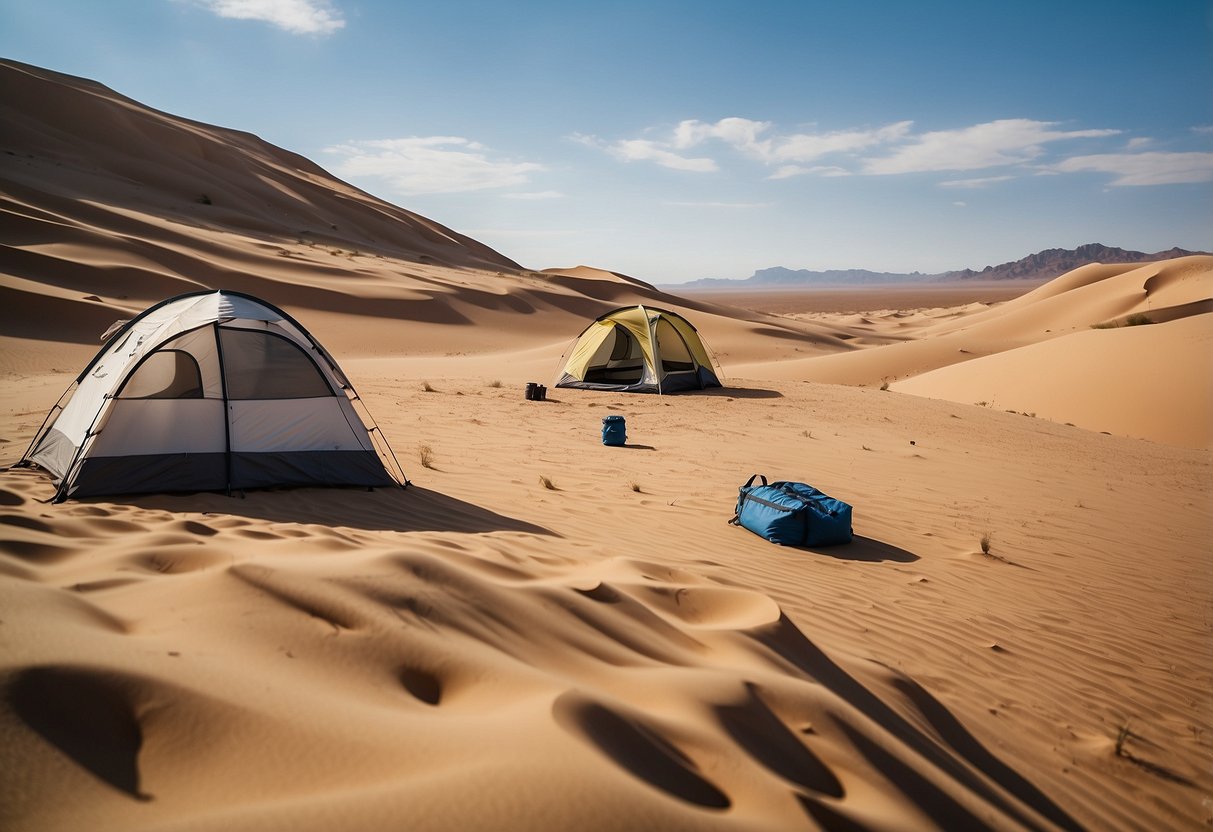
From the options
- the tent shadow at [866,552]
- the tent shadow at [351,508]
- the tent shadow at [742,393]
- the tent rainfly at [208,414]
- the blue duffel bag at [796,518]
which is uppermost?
the tent rainfly at [208,414]

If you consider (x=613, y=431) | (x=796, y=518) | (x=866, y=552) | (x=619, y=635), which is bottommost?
(x=866, y=552)

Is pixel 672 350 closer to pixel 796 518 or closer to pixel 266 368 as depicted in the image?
pixel 796 518

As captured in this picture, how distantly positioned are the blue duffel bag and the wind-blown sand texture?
21cm

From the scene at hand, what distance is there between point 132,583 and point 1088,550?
7833 millimetres

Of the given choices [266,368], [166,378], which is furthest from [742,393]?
[166,378]

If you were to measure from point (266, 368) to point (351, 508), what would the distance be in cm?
154

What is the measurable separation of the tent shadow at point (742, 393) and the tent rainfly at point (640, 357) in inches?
9.9

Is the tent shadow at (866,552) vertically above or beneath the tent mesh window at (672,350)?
beneath

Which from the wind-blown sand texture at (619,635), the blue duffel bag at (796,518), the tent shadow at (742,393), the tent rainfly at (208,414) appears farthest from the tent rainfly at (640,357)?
the tent rainfly at (208,414)

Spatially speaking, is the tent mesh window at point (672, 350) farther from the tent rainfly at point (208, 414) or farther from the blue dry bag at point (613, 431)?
the tent rainfly at point (208, 414)

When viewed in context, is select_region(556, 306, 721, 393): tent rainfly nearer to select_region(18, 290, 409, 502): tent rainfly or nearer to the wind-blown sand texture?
the wind-blown sand texture

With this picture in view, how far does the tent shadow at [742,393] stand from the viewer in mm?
15688

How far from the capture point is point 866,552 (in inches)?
257

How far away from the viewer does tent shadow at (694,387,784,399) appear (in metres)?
15.7
